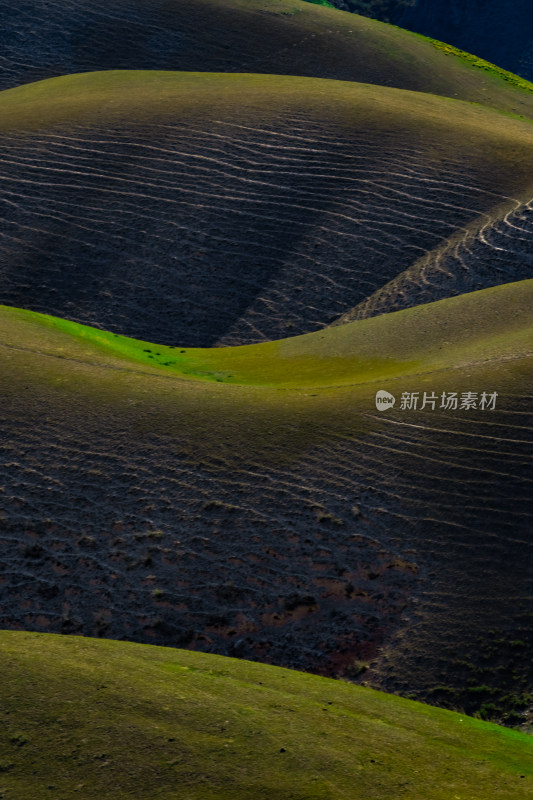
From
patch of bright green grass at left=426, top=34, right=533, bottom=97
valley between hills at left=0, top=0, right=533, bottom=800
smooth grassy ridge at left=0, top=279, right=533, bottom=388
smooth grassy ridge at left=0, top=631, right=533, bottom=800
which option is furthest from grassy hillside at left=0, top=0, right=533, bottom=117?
smooth grassy ridge at left=0, top=631, right=533, bottom=800

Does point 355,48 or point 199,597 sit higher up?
point 355,48

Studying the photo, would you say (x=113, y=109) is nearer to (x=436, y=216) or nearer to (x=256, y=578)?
(x=436, y=216)

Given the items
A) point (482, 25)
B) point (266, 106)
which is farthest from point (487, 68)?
point (482, 25)

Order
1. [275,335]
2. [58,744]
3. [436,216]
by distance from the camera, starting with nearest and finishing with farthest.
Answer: [58,744]
[275,335]
[436,216]

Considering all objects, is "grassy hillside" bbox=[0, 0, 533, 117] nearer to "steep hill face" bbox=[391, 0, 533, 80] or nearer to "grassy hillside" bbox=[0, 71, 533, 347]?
"grassy hillside" bbox=[0, 71, 533, 347]

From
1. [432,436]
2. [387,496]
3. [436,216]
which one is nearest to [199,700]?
[387,496]

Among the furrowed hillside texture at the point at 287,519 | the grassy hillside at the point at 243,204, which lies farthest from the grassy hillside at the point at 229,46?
the furrowed hillside texture at the point at 287,519
